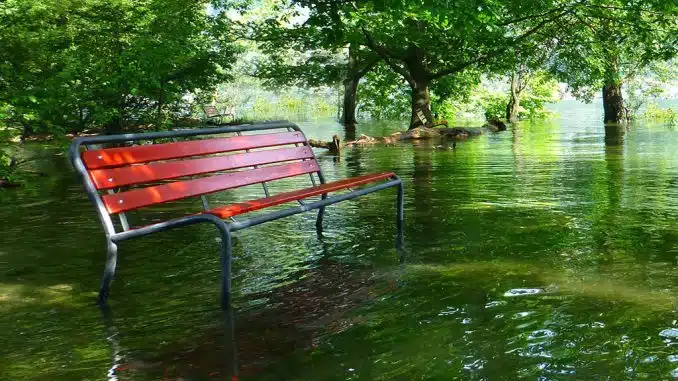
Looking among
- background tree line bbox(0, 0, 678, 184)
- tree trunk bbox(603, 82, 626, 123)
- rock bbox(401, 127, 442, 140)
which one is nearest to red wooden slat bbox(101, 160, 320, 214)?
background tree line bbox(0, 0, 678, 184)

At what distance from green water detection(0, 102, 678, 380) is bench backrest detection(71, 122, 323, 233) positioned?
1.73ft

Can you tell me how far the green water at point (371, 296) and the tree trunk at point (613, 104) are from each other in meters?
24.3

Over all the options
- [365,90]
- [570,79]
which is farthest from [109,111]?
[365,90]

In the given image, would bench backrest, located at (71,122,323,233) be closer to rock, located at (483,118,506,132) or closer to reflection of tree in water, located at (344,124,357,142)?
reflection of tree in water, located at (344,124,357,142)

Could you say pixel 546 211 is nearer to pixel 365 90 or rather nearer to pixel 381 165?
pixel 381 165

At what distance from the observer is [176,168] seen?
4.17 metres

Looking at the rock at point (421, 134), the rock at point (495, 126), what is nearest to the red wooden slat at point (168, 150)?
the rock at point (421, 134)

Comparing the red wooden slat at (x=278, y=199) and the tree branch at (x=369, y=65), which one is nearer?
the red wooden slat at (x=278, y=199)

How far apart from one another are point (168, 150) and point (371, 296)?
1662 millimetres

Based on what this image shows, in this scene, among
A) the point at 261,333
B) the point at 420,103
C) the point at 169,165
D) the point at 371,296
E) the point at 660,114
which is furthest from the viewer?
the point at 660,114

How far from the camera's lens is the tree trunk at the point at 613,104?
2897cm

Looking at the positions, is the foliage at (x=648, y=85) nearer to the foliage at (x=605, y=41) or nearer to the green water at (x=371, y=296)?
the foliage at (x=605, y=41)

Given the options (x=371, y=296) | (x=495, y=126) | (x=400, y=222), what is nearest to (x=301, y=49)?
(x=495, y=126)

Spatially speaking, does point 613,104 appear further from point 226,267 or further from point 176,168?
point 226,267
